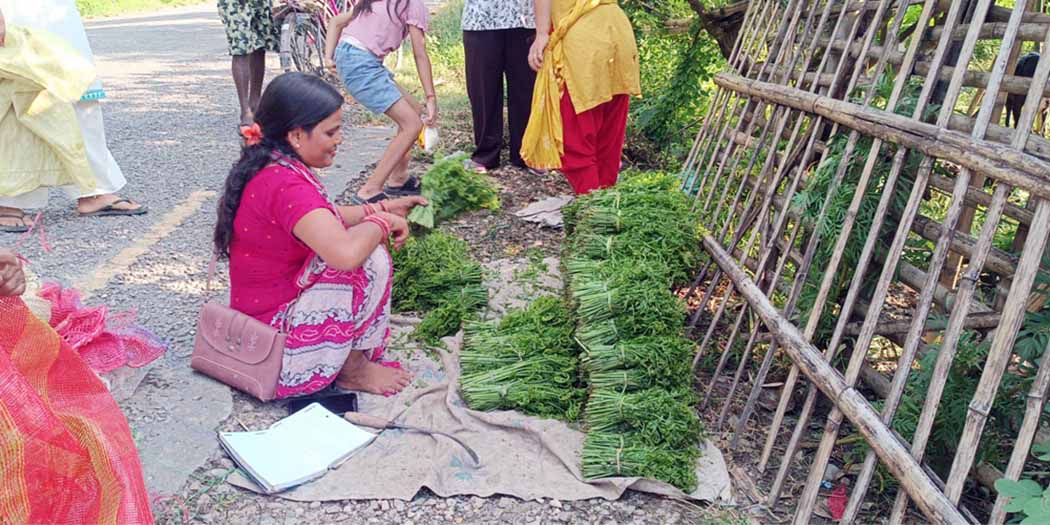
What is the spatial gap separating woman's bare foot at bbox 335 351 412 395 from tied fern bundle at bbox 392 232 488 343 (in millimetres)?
525

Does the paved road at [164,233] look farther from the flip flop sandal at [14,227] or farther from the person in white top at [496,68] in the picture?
the person in white top at [496,68]

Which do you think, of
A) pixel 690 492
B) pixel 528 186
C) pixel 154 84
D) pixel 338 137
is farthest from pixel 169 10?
pixel 690 492

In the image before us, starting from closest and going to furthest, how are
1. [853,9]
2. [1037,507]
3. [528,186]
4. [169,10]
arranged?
1. [1037,507]
2. [853,9]
3. [528,186]
4. [169,10]

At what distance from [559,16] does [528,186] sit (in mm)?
1317

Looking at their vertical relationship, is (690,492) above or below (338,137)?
below

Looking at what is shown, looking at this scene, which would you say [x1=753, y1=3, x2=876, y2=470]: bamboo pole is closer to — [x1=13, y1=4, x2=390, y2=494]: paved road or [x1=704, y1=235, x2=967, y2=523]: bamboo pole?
[x1=704, y1=235, x2=967, y2=523]: bamboo pole

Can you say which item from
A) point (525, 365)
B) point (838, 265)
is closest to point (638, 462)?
point (525, 365)

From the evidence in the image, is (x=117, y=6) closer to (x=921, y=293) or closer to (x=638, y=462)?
(x=638, y=462)

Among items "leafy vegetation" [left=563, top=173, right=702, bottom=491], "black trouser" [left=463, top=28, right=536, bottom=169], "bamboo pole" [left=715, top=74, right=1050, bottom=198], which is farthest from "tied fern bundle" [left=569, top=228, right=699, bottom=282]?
"black trouser" [left=463, top=28, right=536, bottom=169]

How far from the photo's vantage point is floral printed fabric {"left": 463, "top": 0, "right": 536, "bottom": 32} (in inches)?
224

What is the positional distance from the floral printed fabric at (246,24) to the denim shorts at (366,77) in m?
1.11

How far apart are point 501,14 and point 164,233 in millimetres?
2718

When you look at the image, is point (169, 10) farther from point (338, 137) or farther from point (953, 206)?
point (953, 206)

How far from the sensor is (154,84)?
8.69 meters
